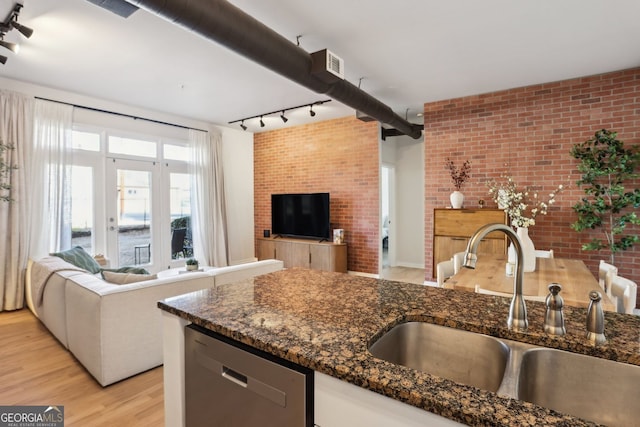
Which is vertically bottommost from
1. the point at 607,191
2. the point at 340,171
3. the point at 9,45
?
the point at 607,191

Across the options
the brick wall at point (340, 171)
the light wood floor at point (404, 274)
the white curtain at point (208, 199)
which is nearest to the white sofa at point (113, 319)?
the white curtain at point (208, 199)

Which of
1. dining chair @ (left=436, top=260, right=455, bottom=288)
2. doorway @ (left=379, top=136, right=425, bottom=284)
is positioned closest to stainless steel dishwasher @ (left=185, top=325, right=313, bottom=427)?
dining chair @ (left=436, top=260, right=455, bottom=288)

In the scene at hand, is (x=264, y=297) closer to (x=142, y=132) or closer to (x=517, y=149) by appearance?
(x=517, y=149)

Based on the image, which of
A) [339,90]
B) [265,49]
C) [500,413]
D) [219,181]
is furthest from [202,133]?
[500,413]

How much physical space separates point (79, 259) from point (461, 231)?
4.62 metres

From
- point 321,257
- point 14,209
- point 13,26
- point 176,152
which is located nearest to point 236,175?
point 176,152

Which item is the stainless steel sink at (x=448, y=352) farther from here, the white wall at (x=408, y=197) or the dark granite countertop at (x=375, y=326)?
the white wall at (x=408, y=197)

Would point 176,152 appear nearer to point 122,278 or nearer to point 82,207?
point 82,207

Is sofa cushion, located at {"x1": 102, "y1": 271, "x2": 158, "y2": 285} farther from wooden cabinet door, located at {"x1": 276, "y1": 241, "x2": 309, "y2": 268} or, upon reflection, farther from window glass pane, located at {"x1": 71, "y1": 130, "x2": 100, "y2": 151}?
wooden cabinet door, located at {"x1": 276, "y1": 241, "x2": 309, "y2": 268}

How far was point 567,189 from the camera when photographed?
397cm

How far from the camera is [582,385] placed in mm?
906

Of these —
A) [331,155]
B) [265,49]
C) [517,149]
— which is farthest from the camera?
[331,155]

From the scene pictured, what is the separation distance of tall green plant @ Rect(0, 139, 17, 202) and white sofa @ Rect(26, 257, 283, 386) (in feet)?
6.03

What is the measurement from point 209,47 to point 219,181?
3249 millimetres
